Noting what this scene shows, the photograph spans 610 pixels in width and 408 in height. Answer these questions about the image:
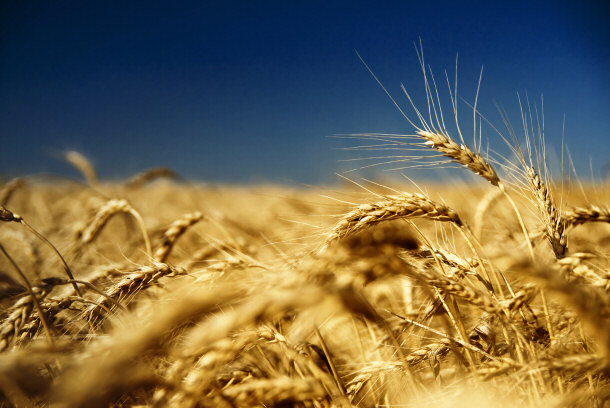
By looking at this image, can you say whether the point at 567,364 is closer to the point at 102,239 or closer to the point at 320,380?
the point at 320,380

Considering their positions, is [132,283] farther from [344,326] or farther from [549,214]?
[549,214]

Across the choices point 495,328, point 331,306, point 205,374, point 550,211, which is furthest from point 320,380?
point 550,211

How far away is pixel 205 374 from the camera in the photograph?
0.78m

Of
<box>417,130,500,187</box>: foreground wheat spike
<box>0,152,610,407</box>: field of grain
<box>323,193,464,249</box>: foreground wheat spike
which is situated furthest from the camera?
<box>417,130,500,187</box>: foreground wheat spike

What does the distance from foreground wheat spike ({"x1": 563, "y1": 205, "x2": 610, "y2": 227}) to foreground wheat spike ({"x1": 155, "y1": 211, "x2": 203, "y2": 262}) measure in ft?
5.98

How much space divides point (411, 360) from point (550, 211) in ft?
2.23

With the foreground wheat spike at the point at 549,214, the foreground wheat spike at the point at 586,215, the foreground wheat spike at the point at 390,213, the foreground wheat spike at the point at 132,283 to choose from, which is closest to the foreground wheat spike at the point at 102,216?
the foreground wheat spike at the point at 132,283

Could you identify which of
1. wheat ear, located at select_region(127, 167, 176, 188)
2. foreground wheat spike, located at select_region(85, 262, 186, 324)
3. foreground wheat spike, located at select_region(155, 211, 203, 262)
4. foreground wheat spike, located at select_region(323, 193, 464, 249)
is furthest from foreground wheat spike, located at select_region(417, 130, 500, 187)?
wheat ear, located at select_region(127, 167, 176, 188)

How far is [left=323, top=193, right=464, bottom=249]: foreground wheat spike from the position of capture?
3.69 feet

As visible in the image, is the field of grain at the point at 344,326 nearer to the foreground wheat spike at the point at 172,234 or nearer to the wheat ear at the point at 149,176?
the foreground wheat spike at the point at 172,234

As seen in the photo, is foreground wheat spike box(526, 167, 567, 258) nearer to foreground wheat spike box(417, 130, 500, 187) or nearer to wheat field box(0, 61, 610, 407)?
wheat field box(0, 61, 610, 407)

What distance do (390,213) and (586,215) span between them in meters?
0.89

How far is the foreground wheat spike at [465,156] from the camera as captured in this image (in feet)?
4.42

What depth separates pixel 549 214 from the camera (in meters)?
1.21
